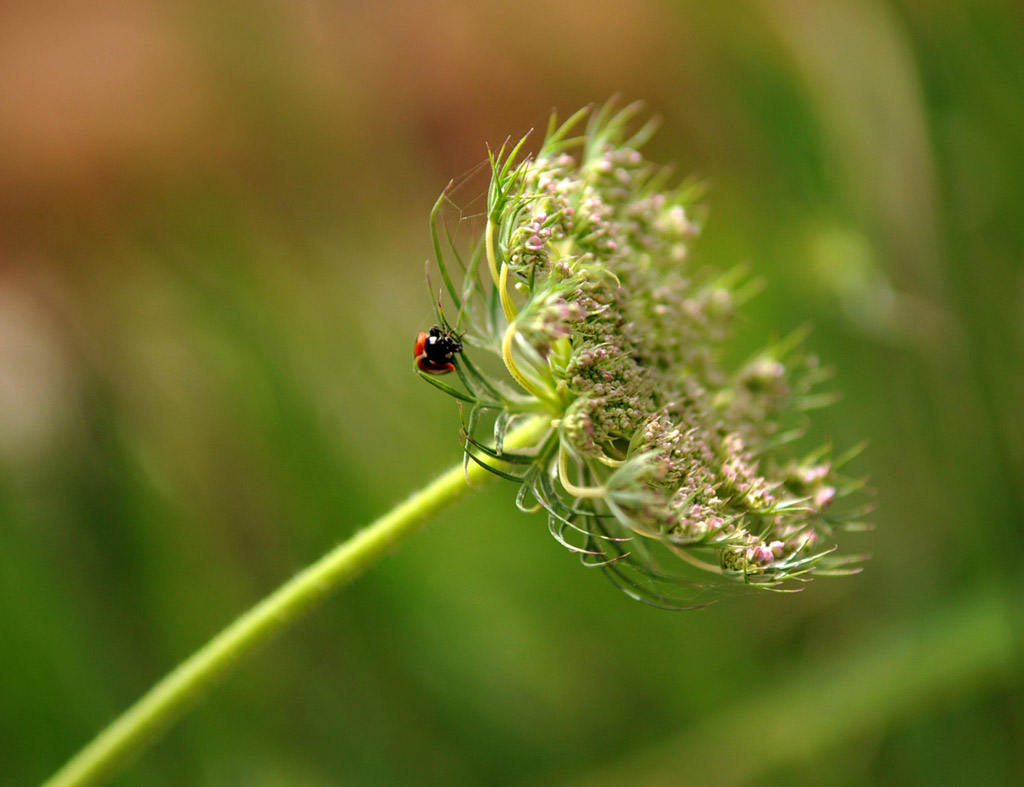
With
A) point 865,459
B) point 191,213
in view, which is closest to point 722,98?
point 865,459

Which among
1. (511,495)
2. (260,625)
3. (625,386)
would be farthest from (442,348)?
(511,495)

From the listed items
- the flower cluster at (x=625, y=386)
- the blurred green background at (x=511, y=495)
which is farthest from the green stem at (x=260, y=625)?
the blurred green background at (x=511, y=495)

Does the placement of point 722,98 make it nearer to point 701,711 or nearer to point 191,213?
point 191,213

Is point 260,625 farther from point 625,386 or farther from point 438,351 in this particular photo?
point 625,386

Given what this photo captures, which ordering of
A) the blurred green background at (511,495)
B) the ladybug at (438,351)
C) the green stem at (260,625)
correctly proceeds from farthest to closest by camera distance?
the blurred green background at (511,495), the ladybug at (438,351), the green stem at (260,625)

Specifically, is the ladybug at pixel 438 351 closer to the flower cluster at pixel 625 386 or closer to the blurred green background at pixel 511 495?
the flower cluster at pixel 625 386

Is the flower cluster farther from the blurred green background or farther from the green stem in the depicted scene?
the blurred green background

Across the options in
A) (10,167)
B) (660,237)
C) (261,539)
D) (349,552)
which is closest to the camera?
(349,552)
